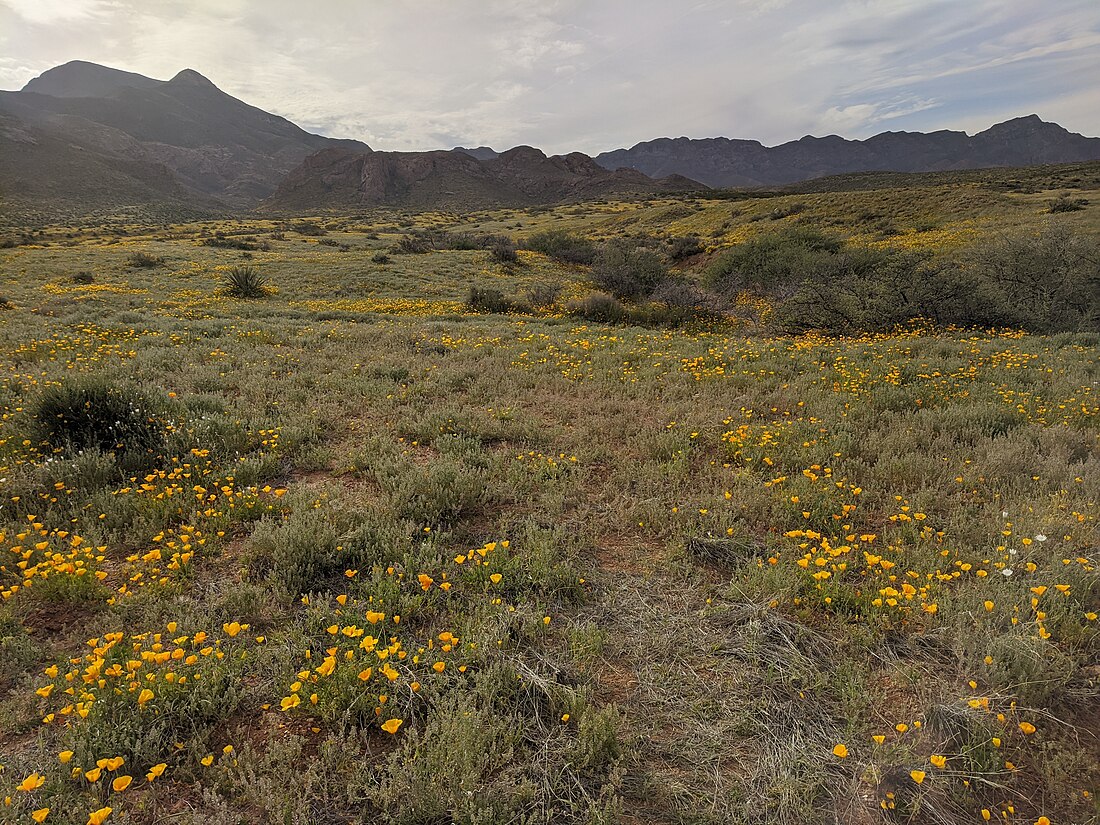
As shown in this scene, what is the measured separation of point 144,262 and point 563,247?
955 inches

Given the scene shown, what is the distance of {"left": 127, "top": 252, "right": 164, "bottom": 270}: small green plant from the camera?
24.6 metres

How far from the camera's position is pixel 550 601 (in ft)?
11.9

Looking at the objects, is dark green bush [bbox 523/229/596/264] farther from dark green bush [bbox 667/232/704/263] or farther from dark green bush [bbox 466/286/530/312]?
dark green bush [bbox 466/286/530/312]

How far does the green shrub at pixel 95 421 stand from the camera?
18.1 ft

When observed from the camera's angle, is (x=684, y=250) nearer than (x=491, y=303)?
No

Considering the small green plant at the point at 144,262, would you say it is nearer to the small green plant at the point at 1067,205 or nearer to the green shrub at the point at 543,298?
the green shrub at the point at 543,298

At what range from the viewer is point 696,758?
8.45 feet

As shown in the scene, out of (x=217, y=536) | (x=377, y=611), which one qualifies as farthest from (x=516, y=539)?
(x=217, y=536)

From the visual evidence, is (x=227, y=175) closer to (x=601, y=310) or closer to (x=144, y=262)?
(x=144, y=262)

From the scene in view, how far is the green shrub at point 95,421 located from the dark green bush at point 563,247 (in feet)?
98.8

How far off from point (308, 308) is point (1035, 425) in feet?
59.4

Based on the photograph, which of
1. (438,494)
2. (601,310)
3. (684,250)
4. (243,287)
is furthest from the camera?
A: (684,250)

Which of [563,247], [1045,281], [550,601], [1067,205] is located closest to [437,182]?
[563,247]

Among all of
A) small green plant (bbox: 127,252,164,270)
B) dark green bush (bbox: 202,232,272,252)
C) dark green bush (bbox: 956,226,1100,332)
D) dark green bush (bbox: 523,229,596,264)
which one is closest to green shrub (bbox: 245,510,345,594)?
dark green bush (bbox: 956,226,1100,332)
